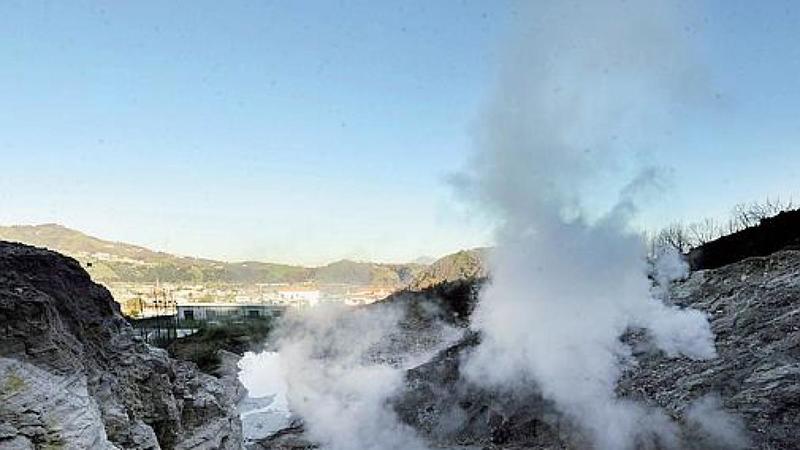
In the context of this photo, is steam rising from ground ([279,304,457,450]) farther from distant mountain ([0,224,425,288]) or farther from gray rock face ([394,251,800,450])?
distant mountain ([0,224,425,288])

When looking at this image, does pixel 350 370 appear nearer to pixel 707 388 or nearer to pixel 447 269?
pixel 707 388

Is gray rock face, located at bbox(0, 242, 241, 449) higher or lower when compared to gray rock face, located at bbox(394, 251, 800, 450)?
higher

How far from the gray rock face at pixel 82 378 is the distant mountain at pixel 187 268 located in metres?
48.4

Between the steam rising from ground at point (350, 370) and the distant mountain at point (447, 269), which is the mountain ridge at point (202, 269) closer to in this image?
the distant mountain at point (447, 269)

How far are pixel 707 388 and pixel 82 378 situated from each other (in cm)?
1667

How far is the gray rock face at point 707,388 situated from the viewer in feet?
57.9

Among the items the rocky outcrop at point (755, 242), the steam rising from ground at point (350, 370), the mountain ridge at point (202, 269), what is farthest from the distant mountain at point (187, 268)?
the rocky outcrop at point (755, 242)

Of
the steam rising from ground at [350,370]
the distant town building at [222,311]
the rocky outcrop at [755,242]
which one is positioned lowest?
the steam rising from ground at [350,370]

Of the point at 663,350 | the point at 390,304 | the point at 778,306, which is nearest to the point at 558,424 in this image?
the point at 663,350

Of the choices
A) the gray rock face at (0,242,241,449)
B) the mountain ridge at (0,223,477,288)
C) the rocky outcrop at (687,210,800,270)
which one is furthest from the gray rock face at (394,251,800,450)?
the mountain ridge at (0,223,477,288)

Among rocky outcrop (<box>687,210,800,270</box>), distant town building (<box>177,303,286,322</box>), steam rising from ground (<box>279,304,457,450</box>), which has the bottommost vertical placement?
steam rising from ground (<box>279,304,457,450</box>)

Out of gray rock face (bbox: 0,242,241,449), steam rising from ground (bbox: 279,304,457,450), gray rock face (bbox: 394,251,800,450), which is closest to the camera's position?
gray rock face (bbox: 0,242,241,449)

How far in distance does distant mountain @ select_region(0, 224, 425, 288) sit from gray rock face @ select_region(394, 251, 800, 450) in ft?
138

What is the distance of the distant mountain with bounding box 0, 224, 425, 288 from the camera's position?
240ft
